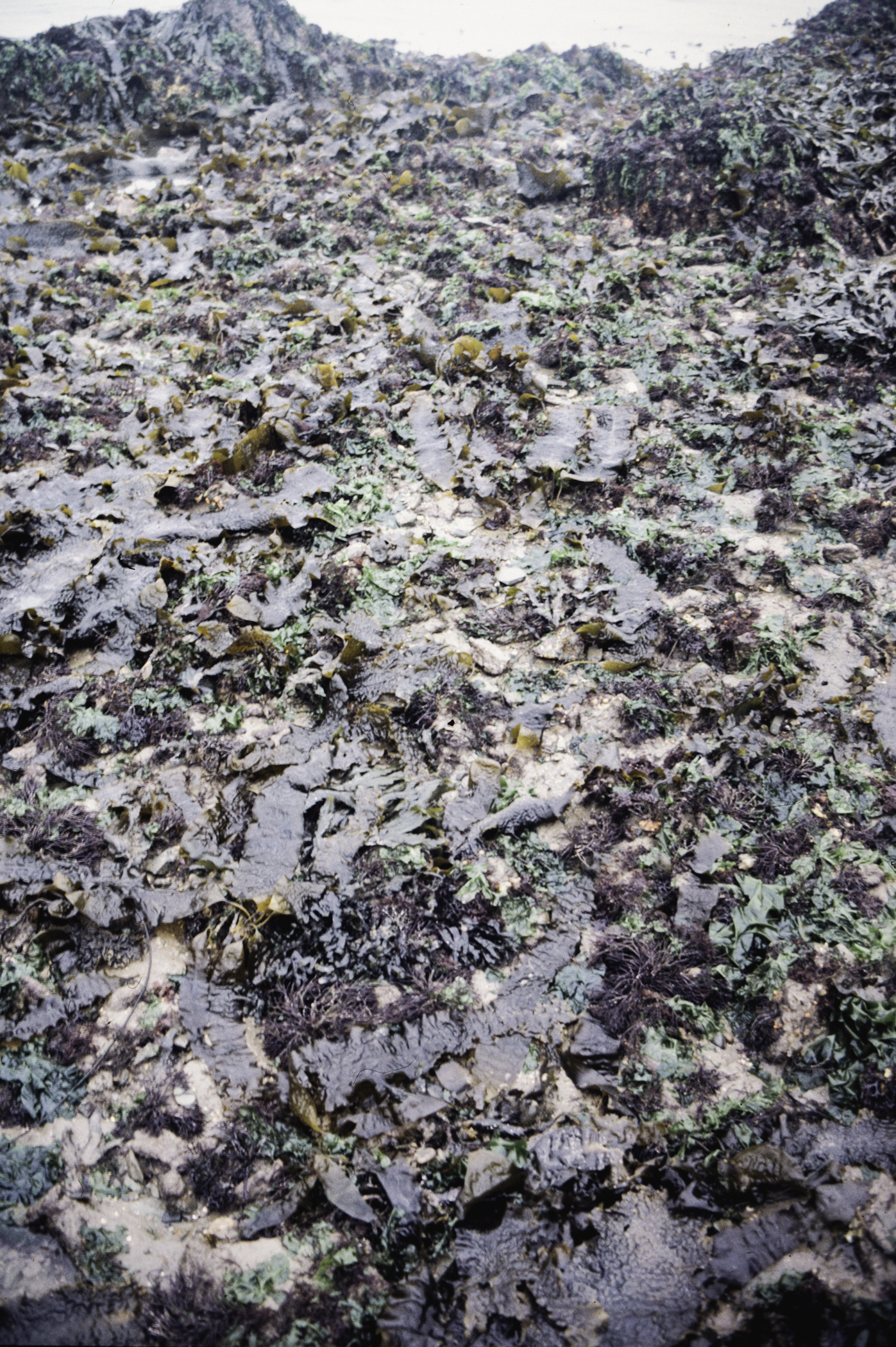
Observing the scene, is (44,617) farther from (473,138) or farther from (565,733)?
(473,138)

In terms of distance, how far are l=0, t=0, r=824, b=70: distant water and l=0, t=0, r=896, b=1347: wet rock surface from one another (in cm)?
617

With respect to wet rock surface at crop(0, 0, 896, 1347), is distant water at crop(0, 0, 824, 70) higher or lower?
higher

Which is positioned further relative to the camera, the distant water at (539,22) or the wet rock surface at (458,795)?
the distant water at (539,22)

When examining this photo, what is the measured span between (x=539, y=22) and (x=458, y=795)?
14.0 m

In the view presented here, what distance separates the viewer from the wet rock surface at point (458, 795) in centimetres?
158

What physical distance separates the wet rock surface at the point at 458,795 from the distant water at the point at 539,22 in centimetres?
617

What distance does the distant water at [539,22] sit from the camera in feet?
30.7

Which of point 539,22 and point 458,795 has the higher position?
point 539,22

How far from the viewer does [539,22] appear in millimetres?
10891

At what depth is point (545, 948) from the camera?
81.0 inches

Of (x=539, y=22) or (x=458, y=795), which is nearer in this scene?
(x=458, y=795)

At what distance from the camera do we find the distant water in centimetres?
934

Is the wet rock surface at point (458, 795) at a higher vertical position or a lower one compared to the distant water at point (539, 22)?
lower

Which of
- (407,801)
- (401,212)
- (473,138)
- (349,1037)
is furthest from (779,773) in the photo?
(473,138)
